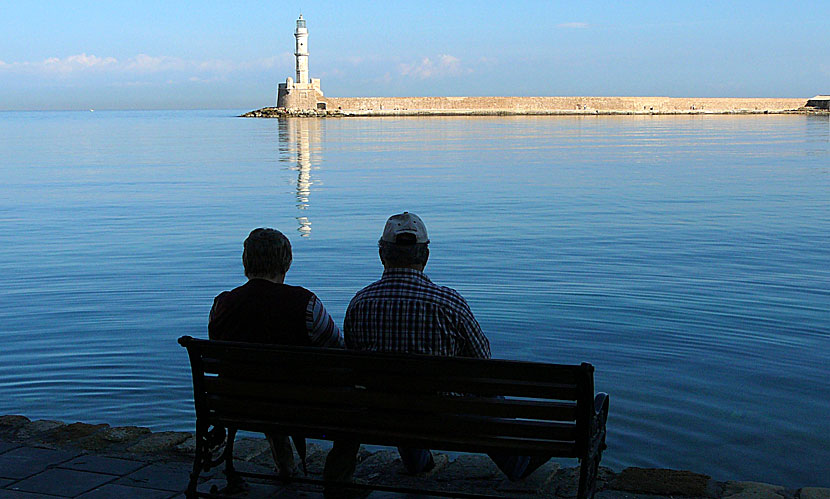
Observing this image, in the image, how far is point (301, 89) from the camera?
10788 cm

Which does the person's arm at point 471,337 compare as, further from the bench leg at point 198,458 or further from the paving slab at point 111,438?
the paving slab at point 111,438

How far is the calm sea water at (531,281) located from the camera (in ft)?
20.6

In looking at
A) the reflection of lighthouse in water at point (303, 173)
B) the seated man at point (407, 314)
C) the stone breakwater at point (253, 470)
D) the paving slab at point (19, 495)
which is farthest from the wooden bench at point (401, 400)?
the reflection of lighthouse in water at point (303, 173)

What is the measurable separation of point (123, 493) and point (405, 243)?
1654 mm

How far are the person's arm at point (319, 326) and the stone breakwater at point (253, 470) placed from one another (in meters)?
0.69

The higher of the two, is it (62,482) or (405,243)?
(405,243)

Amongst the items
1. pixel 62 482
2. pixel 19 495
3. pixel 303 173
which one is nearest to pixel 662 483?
pixel 62 482

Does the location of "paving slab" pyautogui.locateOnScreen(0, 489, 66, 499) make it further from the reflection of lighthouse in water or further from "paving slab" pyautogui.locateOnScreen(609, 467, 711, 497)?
the reflection of lighthouse in water

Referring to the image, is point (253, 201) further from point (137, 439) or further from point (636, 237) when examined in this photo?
point (137, 439)

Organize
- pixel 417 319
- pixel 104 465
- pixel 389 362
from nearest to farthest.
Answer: pixel 389 362 → pixel 417 319 → pixel 104 465

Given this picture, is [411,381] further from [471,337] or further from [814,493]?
[814,493]

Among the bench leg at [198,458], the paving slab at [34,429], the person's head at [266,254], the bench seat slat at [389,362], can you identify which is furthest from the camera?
the paving slab at [34,429]

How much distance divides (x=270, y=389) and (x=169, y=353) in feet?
14.3

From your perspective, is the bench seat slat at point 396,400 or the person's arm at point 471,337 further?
the person's arm at point 471,337
